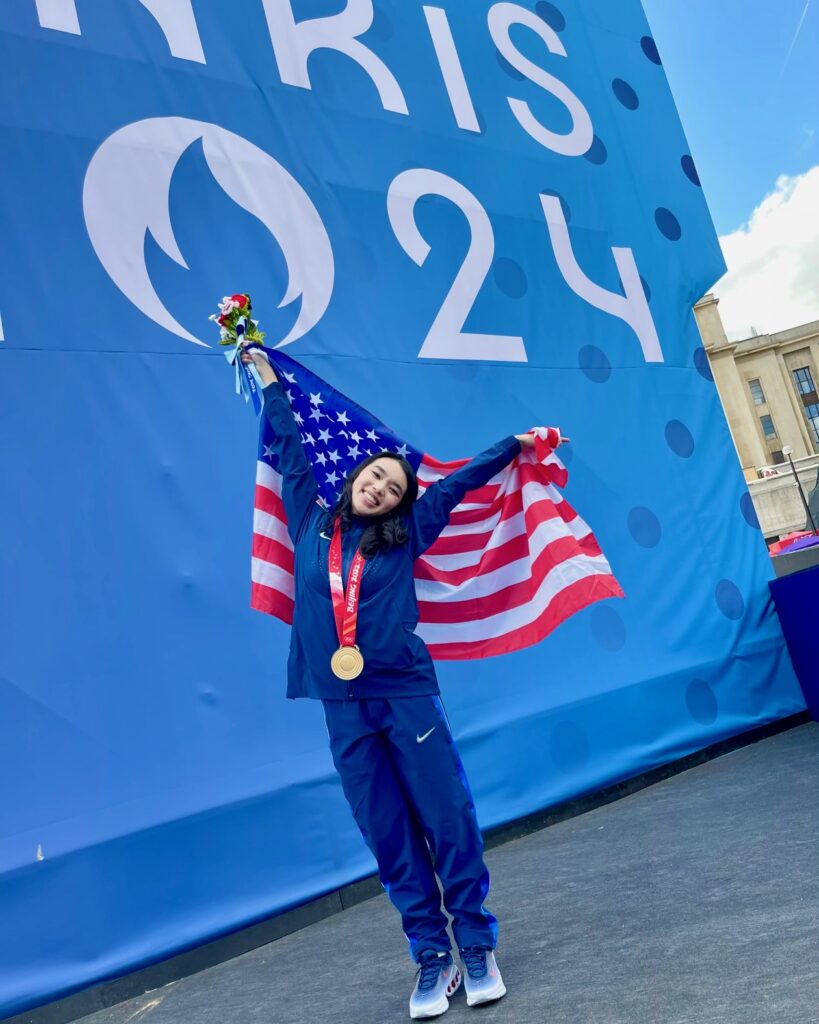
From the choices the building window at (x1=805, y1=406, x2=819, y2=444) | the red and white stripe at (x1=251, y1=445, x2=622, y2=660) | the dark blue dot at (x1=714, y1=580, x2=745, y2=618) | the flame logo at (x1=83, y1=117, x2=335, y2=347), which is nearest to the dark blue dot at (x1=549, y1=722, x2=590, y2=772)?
the dark blue dot at (x1=714, y1=580, x2=745, y2=618)

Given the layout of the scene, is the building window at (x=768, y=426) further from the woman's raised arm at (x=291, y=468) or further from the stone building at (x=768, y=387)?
the woman's raised arm at (x=291, y=468)

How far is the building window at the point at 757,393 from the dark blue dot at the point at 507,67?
4906 cm

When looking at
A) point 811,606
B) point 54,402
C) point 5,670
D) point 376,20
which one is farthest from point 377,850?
point 376,20

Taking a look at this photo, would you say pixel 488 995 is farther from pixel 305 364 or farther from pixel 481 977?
pixel 305 364

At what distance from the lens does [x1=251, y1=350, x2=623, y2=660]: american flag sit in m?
2.62

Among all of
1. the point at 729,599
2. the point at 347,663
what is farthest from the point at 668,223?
the point at 347,663

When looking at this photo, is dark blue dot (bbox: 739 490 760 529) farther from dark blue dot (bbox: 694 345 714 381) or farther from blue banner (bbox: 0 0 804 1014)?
dark blue dot (bbox: 694 345 714 381)

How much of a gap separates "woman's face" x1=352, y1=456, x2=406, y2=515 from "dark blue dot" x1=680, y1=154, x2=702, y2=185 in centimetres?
407

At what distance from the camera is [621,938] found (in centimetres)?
212

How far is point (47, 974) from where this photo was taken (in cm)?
259

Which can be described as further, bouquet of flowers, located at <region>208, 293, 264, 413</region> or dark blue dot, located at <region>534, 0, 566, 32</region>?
dark blue dot, located at <region>534, 0, 566, 32</region>

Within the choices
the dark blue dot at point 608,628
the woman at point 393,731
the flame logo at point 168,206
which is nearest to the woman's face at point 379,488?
the woman at point 393,731

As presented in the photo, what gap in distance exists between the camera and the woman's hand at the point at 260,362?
95.4 inches

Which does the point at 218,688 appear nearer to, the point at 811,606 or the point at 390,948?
the point at 390,948
